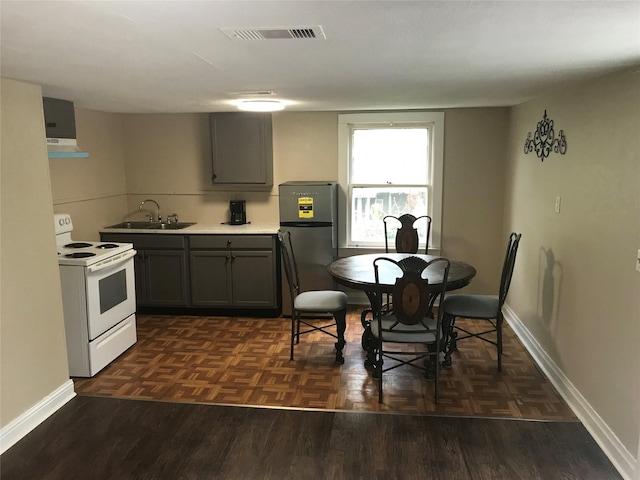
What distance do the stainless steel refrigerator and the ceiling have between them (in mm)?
1374

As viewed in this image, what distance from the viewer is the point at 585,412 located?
9.61 feet

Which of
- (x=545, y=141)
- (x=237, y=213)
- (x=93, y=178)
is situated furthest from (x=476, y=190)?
(x=93, y=178)

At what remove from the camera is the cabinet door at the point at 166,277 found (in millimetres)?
4906

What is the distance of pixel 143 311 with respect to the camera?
5.09 meters

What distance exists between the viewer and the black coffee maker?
17.2 ft

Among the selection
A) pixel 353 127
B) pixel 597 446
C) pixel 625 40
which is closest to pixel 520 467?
pixel 597 446

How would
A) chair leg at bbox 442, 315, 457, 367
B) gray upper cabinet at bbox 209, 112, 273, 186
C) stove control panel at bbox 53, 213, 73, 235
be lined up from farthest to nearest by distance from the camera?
gray upper cabinet at bbox 209, 112, 273, 186 → stove control panel at bbox 53, 213, 73, 235 → chair leg at bbox 442, 315, 457, 367

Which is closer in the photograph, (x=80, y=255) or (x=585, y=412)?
(x=585, y=412)

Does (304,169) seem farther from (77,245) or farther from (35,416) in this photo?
(35,416)

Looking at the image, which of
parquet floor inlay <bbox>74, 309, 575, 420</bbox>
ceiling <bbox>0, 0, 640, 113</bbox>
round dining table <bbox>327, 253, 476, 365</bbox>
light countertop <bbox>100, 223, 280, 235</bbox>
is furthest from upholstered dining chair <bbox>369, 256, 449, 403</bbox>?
light countertop <bbox>100, 223, 280, 235</bbox>

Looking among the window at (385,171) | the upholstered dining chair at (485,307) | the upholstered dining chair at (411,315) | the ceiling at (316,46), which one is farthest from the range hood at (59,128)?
the upholstered dining chair at (485,307)

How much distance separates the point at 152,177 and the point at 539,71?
13.1 feet

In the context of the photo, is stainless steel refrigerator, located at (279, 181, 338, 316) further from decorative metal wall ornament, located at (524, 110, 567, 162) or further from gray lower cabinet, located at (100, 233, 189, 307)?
decorative metal wall ornament, located at (524, 110, 567, 162)

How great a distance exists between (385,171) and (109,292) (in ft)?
9.37
